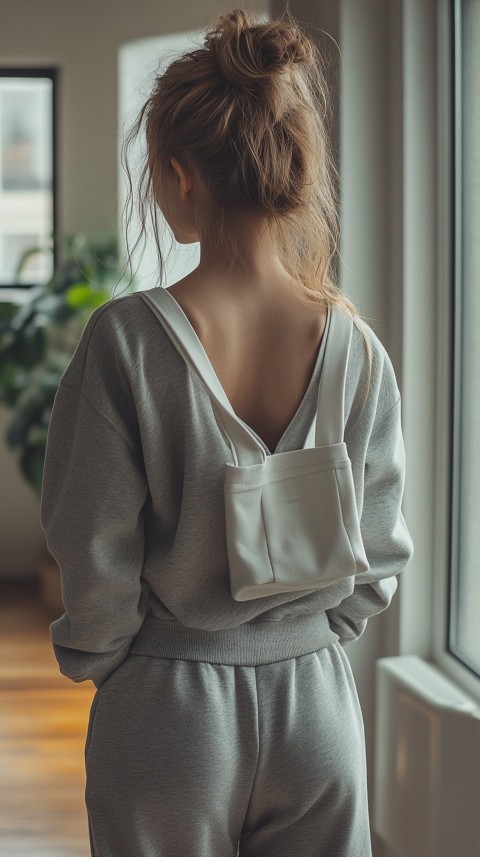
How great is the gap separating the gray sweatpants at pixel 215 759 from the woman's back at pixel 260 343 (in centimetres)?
26

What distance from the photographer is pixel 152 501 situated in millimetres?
1045

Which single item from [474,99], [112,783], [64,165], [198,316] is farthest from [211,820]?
[64,165]

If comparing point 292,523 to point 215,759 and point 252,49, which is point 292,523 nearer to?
point 215,759

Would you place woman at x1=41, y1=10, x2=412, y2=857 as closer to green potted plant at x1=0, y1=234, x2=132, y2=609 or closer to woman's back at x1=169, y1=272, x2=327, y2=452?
woman's back at x1=169, y1=272, x2=327, y2=452

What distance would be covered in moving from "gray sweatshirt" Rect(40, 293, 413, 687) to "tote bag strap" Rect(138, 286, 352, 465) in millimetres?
10

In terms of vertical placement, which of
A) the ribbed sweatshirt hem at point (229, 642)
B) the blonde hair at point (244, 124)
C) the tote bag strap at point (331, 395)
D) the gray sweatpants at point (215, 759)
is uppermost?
the blonde hair at point (244, 124)

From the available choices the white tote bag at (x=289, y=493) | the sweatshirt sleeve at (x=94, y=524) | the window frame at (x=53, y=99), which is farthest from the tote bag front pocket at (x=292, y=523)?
the window frame at (x=53, y=99)

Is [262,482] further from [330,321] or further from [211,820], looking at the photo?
[211,820]

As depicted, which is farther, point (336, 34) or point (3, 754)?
point (3, 754)

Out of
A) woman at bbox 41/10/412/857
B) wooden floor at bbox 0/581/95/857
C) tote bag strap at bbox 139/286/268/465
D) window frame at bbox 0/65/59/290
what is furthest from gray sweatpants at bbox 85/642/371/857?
window frame at bbox 0/65/59/290

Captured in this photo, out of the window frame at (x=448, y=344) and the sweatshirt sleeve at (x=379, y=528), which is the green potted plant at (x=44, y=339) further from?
the sweatshirt sleeve at (x=379, y=528)

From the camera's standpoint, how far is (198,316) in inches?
38.9

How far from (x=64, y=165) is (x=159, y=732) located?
11.6 ft

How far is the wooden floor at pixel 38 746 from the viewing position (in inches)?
87.2
